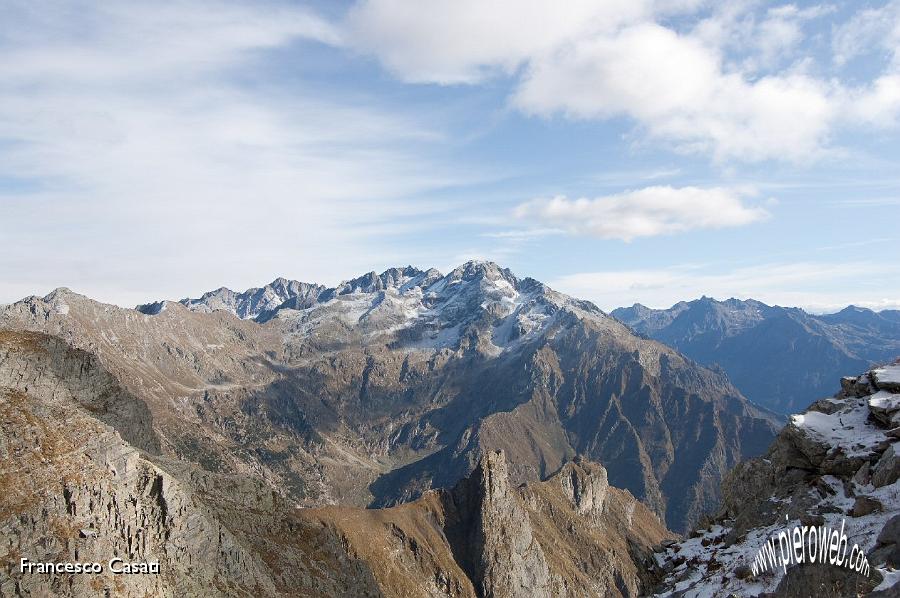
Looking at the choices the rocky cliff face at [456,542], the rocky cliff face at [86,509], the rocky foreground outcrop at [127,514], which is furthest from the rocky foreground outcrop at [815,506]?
the rocky cliff face at [456,542]

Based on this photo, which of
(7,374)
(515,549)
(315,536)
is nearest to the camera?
(7,374)

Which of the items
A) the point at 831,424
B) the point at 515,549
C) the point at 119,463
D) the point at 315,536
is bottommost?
the point at 515,549

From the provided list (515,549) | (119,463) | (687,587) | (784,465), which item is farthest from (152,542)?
(515,549)

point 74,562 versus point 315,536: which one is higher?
point 74,562

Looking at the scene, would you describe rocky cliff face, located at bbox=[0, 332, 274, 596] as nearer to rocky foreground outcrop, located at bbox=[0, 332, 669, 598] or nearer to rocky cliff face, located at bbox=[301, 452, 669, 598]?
rocky foreground outcrop, located at bbox=[0, 332, 669, 598]

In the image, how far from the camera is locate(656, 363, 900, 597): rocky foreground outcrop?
26.3 meters

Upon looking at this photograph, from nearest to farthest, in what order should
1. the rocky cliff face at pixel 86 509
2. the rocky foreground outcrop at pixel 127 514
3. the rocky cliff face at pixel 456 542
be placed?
the rocky cliff face at pixel 86 509, the rocky foreground outcrop at pixel 127 514, the rocky cliff face at pixel 456 542

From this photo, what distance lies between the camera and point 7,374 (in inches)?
3548

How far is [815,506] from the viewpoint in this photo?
35125 millimetres

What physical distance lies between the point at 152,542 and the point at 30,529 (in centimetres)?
1663

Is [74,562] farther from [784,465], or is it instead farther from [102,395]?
[784,465]

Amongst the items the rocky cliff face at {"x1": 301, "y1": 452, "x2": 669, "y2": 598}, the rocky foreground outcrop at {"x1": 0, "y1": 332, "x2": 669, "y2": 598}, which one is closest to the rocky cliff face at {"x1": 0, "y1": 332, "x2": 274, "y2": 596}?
the rocky foreground outcrop at {"x1": 0, "y1": 332, "x2": 669, "y2": 598}

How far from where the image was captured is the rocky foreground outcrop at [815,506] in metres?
26.3

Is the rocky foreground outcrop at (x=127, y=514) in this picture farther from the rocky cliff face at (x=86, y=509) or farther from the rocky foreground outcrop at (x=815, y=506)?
the rocky foreground outcrop at (x=815, y=506)
